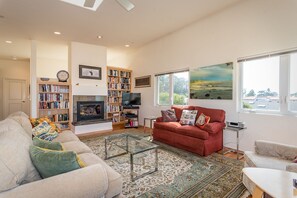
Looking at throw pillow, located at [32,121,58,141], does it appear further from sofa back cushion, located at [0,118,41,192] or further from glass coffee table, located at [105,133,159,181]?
sofa back cushion, located at [0,118,41,192]

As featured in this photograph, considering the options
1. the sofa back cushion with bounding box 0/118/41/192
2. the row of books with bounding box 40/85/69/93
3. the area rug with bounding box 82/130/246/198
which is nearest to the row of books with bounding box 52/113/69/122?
the row of books with bounding box 40/85/69/93

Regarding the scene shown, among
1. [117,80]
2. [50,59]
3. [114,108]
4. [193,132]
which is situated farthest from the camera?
[50,59]

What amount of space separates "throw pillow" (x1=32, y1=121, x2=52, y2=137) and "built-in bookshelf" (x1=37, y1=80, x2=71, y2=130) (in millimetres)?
2441

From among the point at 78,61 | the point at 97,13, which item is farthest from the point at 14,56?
the point at 97,13

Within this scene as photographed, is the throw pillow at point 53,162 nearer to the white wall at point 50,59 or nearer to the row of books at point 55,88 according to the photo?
the row of books at point 55,88

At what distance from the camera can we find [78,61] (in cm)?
495

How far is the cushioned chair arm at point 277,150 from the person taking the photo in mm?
1847

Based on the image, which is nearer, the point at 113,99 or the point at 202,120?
the point at 202,120

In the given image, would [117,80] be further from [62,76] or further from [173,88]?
[173,88]

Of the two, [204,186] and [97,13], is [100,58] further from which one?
[204,186]

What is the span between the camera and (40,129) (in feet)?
7.79

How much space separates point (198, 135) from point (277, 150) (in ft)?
3.91

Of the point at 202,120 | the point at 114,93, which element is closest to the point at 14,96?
the point at 114,93

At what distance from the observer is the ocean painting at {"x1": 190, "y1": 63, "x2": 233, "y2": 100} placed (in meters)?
3.33
